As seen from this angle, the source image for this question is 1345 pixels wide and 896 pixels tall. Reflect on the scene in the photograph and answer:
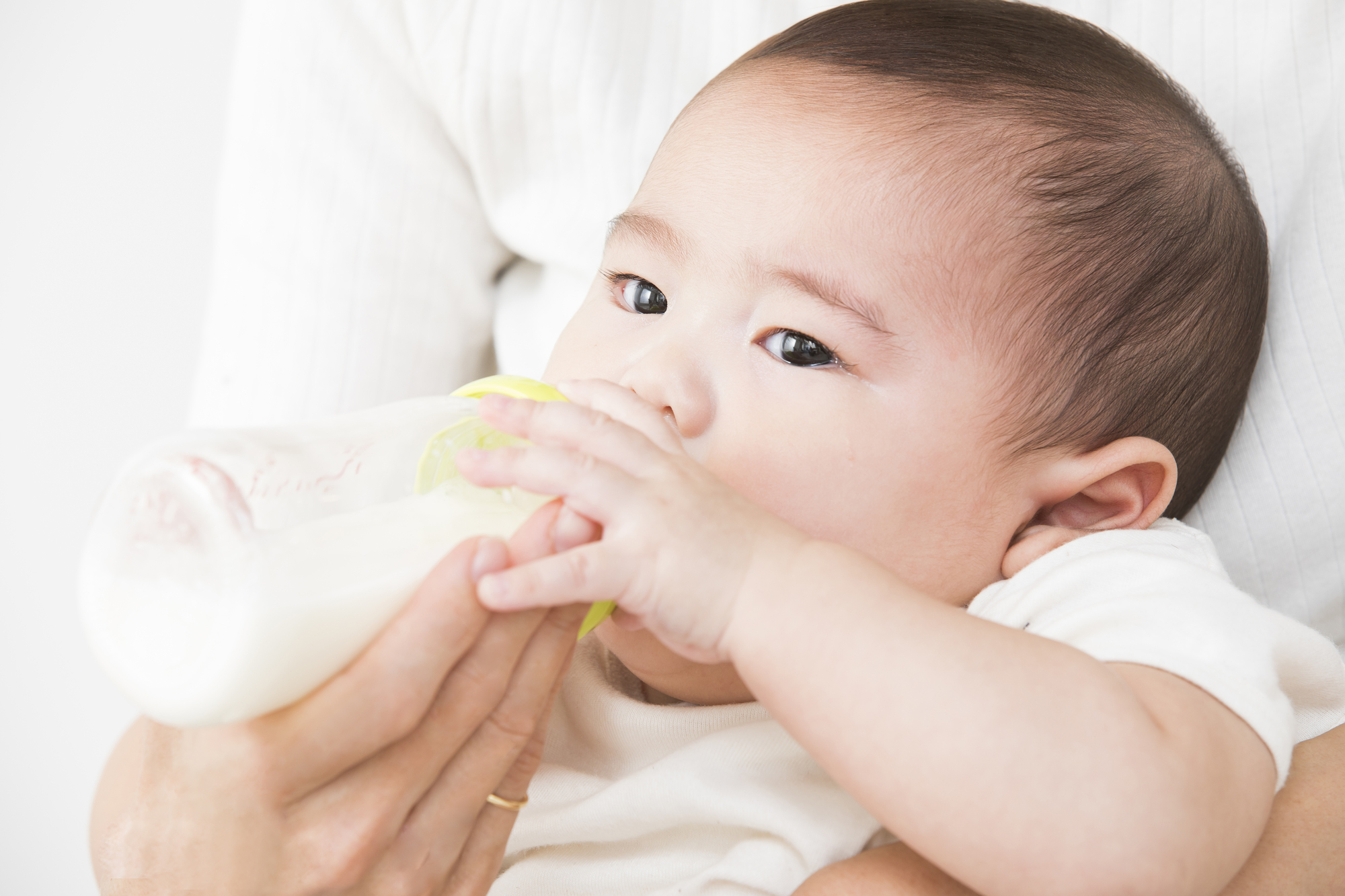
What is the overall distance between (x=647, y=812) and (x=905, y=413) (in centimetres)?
52

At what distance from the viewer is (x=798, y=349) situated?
1.07 meters

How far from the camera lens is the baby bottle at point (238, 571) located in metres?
0.67

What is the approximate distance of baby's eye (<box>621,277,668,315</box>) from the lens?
3.84 ft

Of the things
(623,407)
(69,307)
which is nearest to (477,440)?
(623,407)

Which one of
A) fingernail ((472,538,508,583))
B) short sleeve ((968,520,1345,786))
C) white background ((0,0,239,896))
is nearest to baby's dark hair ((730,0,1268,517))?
short sleeve ((968,520,1345,786))

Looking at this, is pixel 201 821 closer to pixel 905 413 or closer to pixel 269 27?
pixel 905 413

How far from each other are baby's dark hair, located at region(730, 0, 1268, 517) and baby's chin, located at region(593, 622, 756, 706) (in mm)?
412

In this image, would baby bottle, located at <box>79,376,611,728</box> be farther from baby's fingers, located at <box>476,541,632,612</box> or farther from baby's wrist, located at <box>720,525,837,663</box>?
baby's wrist, located at <box>720,525,837,663</box>

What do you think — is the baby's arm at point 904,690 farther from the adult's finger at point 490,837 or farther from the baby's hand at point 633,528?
the adult's finger at point 490,837

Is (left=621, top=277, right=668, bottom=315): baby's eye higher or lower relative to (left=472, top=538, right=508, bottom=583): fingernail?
higher

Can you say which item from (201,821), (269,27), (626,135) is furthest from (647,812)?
(269,27)

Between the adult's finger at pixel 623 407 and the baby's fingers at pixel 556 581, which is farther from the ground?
the adult's finger at pixel 623 407

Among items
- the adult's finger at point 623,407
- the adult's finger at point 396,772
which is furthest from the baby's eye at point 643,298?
the adult's finger at point 396,772

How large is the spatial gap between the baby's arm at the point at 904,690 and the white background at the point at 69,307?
179cm
